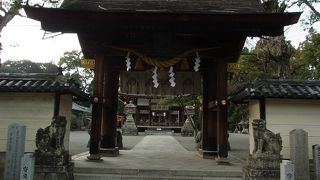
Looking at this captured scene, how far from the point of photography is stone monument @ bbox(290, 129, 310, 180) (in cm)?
955

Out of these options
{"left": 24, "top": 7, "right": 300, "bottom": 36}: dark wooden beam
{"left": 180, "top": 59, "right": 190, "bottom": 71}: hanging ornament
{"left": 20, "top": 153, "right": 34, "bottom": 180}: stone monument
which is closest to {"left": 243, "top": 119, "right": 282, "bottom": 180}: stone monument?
{"left": 24, "top": 7, "right": 300, "bottom": 36}: dark wooden beam

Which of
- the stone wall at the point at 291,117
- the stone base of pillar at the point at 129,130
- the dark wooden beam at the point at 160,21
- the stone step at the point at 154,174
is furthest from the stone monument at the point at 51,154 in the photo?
the stone base of pillar at the point at 129,130

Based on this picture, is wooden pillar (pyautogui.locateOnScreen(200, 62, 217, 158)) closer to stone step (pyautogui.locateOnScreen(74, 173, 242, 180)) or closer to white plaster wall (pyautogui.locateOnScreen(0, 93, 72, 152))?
stone step (pyautogui.locateOnScreen(74, 173, 242, 180))

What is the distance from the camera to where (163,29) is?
11219 millimetres

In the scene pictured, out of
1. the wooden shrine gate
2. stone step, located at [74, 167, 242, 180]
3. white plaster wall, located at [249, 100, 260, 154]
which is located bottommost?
stone step, located at [74, 167, 242, 180]

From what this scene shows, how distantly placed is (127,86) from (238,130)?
3738cm

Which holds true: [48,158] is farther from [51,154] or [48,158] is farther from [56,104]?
[56,104]

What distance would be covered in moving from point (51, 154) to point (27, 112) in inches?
92.7

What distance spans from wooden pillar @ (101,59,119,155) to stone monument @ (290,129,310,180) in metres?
7.82

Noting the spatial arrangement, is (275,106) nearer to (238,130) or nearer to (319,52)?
(319,52)

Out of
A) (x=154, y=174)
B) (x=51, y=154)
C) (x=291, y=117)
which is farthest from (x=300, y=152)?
(x=51, y=154)

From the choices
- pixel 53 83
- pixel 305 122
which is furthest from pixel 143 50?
pixel 305 122

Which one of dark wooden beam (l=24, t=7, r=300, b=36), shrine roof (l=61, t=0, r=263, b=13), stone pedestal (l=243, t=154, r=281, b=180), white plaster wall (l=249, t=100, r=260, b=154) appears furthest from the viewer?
shrine roof (l=61, t=0, r=263, b=13)

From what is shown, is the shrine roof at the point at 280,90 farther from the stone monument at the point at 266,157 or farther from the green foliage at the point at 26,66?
the green foliage at the point at 26,66
